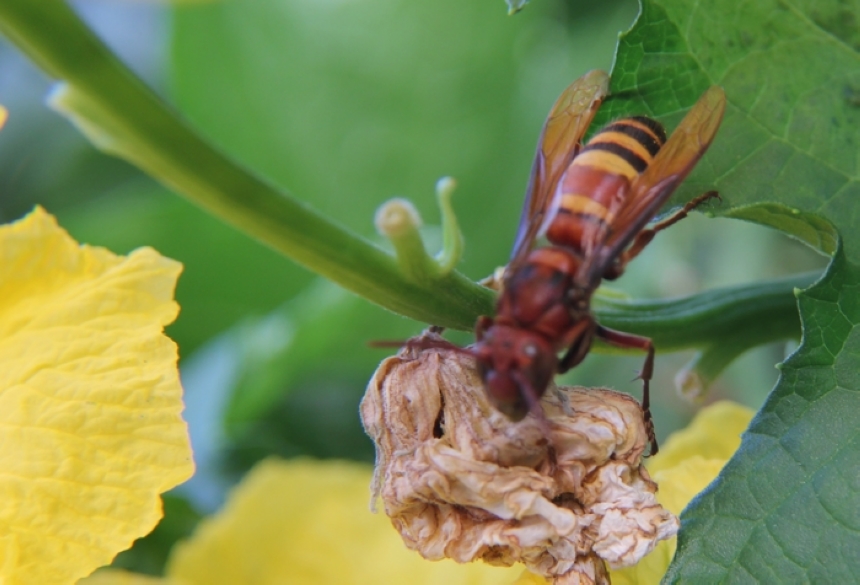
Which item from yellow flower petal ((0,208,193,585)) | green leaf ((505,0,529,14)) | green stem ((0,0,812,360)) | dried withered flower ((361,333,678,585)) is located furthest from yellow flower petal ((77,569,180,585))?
green leaf ((505,0,529,14))

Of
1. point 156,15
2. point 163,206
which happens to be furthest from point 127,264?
point 156,15

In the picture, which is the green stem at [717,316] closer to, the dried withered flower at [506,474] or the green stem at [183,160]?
the dried withered flower at [506,474]

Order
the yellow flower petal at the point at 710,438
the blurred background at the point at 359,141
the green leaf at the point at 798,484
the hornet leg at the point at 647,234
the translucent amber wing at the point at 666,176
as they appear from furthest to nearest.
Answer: the blurred background at the point at 359,141 < the yellow flower petal at the point at 710,438 < the hornet leg at the point at 647,234 < the translucent amber wing at the point at 666,176 < the green leaf at the point at 798,484

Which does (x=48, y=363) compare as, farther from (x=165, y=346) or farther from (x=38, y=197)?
(x=38, y=197)

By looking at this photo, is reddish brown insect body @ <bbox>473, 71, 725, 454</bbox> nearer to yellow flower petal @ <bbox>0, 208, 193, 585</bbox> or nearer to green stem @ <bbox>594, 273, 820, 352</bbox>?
green stem @ <bbox>594, 273, 820, 352</bbox>

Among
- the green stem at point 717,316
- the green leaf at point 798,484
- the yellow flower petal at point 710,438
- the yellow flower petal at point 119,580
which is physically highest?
the green stem at point 717,316

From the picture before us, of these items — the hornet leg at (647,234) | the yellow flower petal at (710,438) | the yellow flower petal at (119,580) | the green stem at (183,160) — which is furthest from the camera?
the yellow flower petal at (119,580)

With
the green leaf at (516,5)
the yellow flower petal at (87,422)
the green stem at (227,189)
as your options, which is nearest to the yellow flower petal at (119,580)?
the yellow flower petal at (87,422)

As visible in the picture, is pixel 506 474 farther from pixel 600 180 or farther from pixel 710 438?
pixel 710 438
